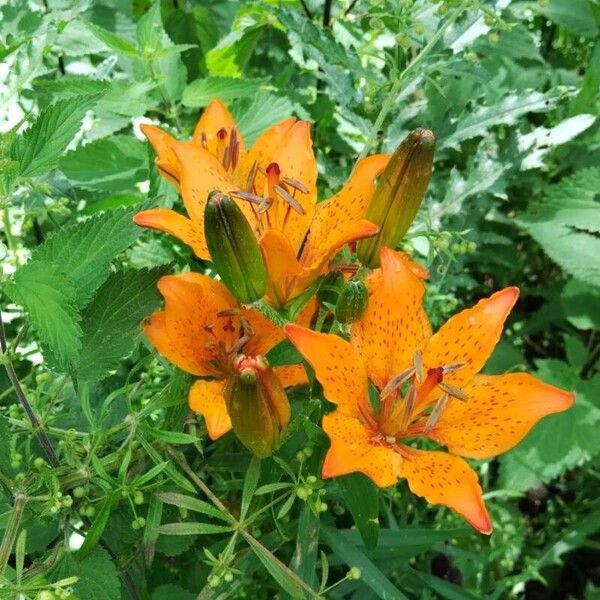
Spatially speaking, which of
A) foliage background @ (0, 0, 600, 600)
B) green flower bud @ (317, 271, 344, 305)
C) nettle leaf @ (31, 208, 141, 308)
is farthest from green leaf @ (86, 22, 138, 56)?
green flower bud @ (317, 271, 344, 305)

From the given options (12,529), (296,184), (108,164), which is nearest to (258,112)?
(108,164)

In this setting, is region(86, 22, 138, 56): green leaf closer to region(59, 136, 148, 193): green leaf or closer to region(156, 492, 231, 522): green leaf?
region(59, 136, 148, 193): green leaf

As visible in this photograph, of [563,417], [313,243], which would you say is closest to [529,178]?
[563,417]

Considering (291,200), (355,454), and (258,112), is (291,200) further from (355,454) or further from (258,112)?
(258,112)

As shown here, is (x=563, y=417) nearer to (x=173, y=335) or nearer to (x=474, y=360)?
(x=474, y=360)

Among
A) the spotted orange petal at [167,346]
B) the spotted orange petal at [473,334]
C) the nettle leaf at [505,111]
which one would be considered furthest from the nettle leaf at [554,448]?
the spotted orange petal at [167,346]
